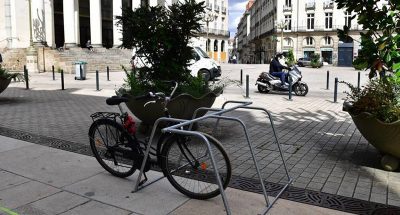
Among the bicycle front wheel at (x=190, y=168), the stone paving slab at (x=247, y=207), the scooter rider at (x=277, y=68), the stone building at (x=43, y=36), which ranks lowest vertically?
the stone paving slab at (x=247, y=207)

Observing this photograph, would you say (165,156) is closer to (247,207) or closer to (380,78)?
(247,207)

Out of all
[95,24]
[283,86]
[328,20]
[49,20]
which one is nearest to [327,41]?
[328,20]

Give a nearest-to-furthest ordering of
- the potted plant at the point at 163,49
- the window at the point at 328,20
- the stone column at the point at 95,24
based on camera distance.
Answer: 1. the potted plant at the point at 163,49
2. the stone column at the point at 95,24
3. the window at the point at 328,20

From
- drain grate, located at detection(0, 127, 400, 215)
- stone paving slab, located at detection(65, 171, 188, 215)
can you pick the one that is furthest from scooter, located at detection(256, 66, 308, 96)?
stone paving slab, located at detection(65, 171, 188, 215)

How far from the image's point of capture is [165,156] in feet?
14.7

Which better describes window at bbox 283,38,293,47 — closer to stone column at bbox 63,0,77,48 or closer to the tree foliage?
stone column at bbox 63,0,77,48

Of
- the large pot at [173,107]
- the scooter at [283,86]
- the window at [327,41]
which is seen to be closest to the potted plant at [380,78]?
the large pot at [173,107]

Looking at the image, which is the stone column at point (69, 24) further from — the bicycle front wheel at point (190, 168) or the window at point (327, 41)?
the window at point (327, 41)

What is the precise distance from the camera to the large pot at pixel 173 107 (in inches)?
281

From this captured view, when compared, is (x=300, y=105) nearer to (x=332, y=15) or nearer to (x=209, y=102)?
(x=209, y=102)

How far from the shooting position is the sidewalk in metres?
4.11

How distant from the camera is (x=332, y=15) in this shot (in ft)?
213

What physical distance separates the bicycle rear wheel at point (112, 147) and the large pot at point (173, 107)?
1.81m

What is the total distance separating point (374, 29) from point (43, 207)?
492 centimetres
